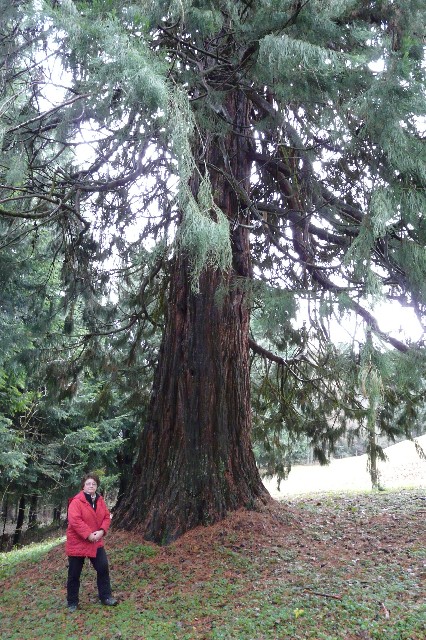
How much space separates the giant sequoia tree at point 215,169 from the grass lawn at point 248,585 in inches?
14.6

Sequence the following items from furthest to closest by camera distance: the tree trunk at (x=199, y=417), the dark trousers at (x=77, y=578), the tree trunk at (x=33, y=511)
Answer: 1. the tree trunk at (x=33, y=511)
2. the tree trunk at (x=199, y=417)
3. the dark trousers at (x=77, y=578)

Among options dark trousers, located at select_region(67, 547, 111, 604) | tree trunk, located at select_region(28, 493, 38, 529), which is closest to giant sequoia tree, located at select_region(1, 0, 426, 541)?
dark trousers, located at select_region(67, 547, 111, 604)

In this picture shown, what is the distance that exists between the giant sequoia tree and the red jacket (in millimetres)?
1016

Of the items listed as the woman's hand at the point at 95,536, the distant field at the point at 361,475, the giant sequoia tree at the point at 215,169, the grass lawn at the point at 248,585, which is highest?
the giant sequoia tree at the point at 215,169

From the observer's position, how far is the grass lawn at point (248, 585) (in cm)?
378

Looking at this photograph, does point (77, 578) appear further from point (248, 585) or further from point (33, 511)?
point (33, 511)

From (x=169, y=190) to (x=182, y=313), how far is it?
4.50 ft

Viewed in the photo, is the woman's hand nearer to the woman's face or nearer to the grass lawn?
the woman's face

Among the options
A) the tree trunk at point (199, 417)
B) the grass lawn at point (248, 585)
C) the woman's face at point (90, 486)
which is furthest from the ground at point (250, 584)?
the woman's face at point (90, 486)

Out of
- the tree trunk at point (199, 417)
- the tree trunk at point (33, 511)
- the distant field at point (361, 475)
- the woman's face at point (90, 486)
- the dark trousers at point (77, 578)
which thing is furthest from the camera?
the distant field at point (361, 475)

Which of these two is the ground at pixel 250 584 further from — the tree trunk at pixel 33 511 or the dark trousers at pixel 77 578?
the tree trunk at pixel 33 511

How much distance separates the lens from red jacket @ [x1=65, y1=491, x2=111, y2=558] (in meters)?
4.38

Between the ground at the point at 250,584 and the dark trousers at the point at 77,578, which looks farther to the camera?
the dark trousers at the point at 77,578

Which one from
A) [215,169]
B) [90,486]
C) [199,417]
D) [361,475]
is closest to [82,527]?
[90,486]
